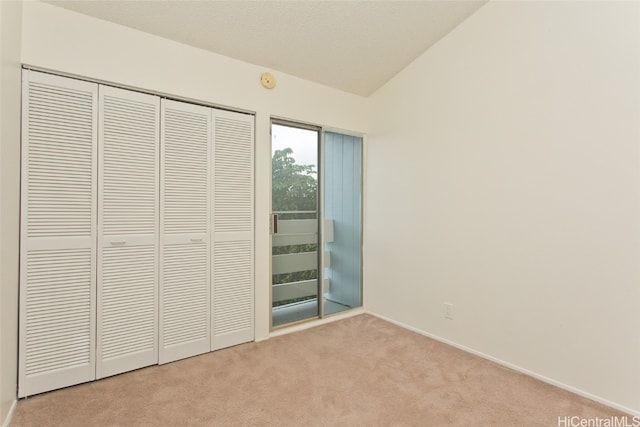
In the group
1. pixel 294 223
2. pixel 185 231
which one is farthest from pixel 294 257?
pixel 185 231

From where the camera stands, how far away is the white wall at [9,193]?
1.57 metres

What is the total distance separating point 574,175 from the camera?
2039 millimetres

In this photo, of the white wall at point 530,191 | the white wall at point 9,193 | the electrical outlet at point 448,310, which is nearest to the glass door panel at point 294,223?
the white wall at point 530,191

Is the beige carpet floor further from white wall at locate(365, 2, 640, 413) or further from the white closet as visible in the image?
white wall at locate(365, 2, 640, 413)

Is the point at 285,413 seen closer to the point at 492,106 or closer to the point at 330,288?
the point at 330,288

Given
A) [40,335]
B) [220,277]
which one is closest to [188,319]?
[220,277]

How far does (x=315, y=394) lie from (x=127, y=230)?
1.67 meters

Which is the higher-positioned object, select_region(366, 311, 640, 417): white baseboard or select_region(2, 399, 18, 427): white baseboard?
select_region(2, 399, 18, 427): white baseboard

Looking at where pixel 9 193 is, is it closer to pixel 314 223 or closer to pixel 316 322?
pixel 314 223

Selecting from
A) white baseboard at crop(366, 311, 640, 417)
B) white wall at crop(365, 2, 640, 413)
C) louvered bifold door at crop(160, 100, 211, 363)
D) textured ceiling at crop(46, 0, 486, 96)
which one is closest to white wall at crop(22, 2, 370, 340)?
textured ceiling at crop(46, 0, 486, 96)

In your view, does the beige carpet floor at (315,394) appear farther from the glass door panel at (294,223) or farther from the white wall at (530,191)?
the glass door panel at (294,223)

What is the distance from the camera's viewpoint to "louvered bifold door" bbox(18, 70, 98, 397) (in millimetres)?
1892

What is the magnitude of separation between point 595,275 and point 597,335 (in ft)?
1.19

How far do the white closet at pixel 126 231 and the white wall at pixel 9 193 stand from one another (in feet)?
0.26
